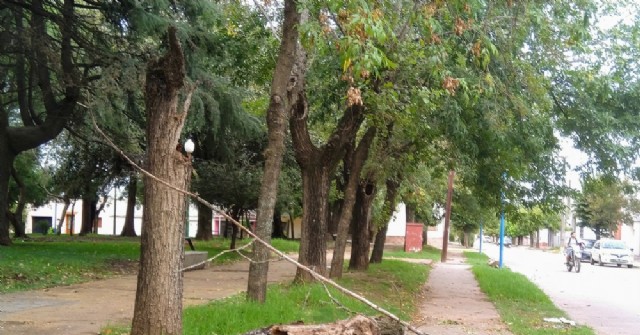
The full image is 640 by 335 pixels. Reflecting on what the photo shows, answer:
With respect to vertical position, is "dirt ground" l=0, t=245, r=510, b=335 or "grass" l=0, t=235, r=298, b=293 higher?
"grass" l=0, t=235, r=298, b=293

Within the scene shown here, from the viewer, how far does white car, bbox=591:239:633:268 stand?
36375 mm

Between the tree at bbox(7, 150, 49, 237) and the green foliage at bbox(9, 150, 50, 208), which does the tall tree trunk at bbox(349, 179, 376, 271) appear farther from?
the green foliage at bbox(9, 150, 50, 208)

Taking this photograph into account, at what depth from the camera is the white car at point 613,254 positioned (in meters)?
36.4

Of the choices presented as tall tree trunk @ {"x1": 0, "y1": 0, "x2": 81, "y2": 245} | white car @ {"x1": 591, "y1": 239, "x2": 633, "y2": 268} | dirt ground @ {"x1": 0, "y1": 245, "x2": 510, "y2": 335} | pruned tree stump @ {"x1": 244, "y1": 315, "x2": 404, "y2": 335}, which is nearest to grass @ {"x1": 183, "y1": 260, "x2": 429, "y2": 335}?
pruned tree stump @ {"x1": 244, "y1": 315, "x2": 404, "y2": 335}

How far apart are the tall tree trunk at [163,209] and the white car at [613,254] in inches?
1326

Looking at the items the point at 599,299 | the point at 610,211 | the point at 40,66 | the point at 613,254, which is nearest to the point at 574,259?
the point at 613,254

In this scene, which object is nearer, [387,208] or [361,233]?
[361,233]

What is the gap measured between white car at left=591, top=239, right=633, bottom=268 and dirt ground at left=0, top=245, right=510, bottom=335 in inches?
772

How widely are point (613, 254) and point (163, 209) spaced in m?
33.9

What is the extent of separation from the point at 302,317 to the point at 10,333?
3616 mm

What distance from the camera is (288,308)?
10.5 meters

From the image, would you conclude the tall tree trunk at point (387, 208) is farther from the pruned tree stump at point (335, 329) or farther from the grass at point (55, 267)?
the pruned tree stump at point (335, 329)

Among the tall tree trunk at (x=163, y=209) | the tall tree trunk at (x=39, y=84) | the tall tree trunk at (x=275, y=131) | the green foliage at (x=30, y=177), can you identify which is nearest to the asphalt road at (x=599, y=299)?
the tall tree trunk at (x=275, y=131)

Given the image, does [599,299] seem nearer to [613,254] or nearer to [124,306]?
[124,306]
